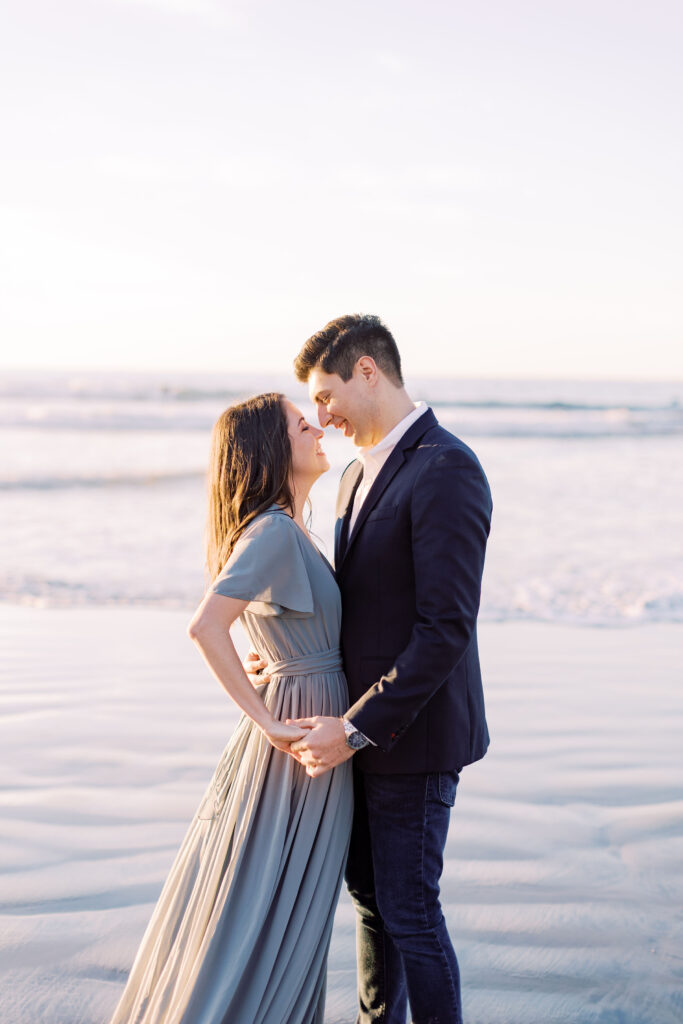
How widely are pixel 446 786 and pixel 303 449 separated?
91 centimetres

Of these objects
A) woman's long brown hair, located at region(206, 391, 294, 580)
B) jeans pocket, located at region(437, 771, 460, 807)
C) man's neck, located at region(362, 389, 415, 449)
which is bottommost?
jeans pocket, located at region(437, 771, 460, 807)

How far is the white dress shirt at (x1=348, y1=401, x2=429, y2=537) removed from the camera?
98.7 inches

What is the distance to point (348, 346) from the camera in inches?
101

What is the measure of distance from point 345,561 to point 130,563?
6.64 m

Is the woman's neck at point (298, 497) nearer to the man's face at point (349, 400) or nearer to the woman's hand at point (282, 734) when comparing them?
the man's face at point (349, 400)

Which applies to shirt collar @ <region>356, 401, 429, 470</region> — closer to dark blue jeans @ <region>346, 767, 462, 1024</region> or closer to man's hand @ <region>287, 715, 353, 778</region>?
man's hand @ <region>287, 715, 353, 778</region>

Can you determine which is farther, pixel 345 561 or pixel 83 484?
pixel 83 484

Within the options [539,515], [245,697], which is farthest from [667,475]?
[245,697]

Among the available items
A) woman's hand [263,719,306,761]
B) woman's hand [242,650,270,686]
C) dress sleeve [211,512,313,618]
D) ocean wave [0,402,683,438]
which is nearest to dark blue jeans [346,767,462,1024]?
woman's hand [263,719,306,761]

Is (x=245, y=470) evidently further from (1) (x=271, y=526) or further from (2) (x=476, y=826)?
(2) (x=476, y=826)

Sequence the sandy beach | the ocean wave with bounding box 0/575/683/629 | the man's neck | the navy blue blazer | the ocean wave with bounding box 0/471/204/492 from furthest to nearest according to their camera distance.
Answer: the ocean wave with bounding box 0/471/204/492
the ocean wave with bounding box 0/575/683/629
the sandy beach
the man's neck
the navy blue blazer

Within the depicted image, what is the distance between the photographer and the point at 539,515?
11.3 metres

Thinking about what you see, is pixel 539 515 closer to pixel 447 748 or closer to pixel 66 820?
pixel 66 820

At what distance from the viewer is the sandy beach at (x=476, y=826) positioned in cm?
285
